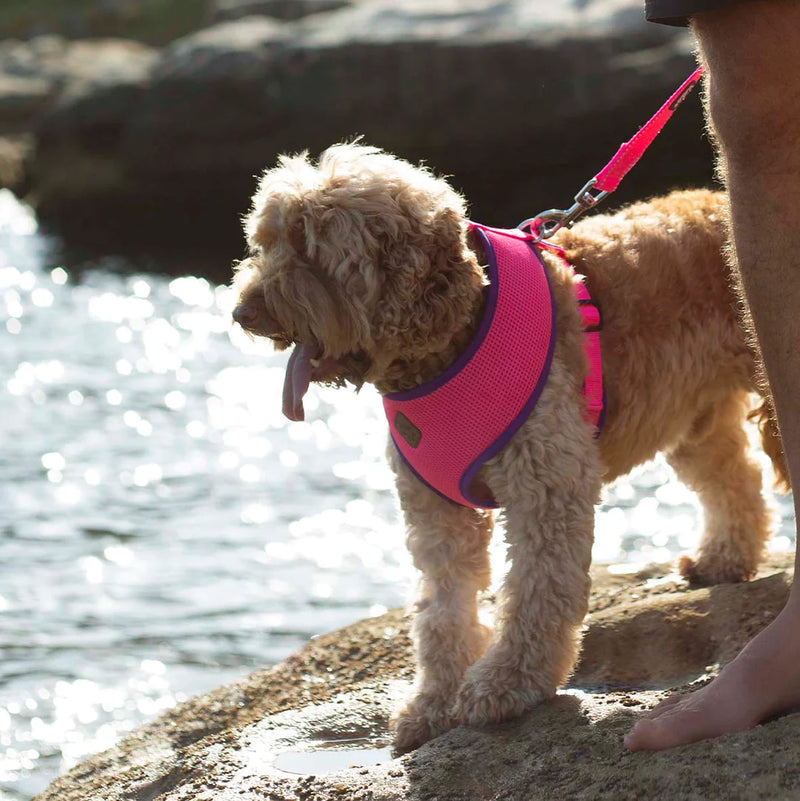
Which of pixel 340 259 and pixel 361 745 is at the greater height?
pixel 340 259

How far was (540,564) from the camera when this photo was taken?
3635mm

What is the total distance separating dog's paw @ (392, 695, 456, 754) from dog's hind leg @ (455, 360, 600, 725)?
0.13 metres

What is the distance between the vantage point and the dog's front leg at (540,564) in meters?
3.63

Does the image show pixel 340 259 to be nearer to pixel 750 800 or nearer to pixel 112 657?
pixel 750 800

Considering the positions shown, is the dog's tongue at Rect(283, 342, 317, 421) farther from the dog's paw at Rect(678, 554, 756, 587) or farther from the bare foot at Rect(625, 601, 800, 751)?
the dog's paw at Rect(678, 554, 756, 587)

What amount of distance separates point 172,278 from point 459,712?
1027 centimetres

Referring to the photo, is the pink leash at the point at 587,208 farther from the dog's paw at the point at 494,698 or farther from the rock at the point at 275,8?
the rock at the point at 275,8

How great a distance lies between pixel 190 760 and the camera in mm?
3889

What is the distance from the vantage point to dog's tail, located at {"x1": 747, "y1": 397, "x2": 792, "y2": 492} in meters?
4.48

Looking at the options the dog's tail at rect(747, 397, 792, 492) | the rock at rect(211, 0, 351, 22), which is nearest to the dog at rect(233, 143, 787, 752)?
the dog's tail at rect(747, 397, 792, 492)

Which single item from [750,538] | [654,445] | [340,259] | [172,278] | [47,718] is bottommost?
[47,718]

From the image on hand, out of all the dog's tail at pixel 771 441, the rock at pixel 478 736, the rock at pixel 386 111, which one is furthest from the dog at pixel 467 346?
the rock at pixel 386 111

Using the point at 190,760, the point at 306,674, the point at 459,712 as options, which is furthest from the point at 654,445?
the point at 190,760

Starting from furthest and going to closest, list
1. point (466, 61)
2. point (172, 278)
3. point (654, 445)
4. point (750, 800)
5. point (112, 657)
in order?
point (466, 61), point (172, 278), point (112, 657), point (654, 445), point (750, 800)
